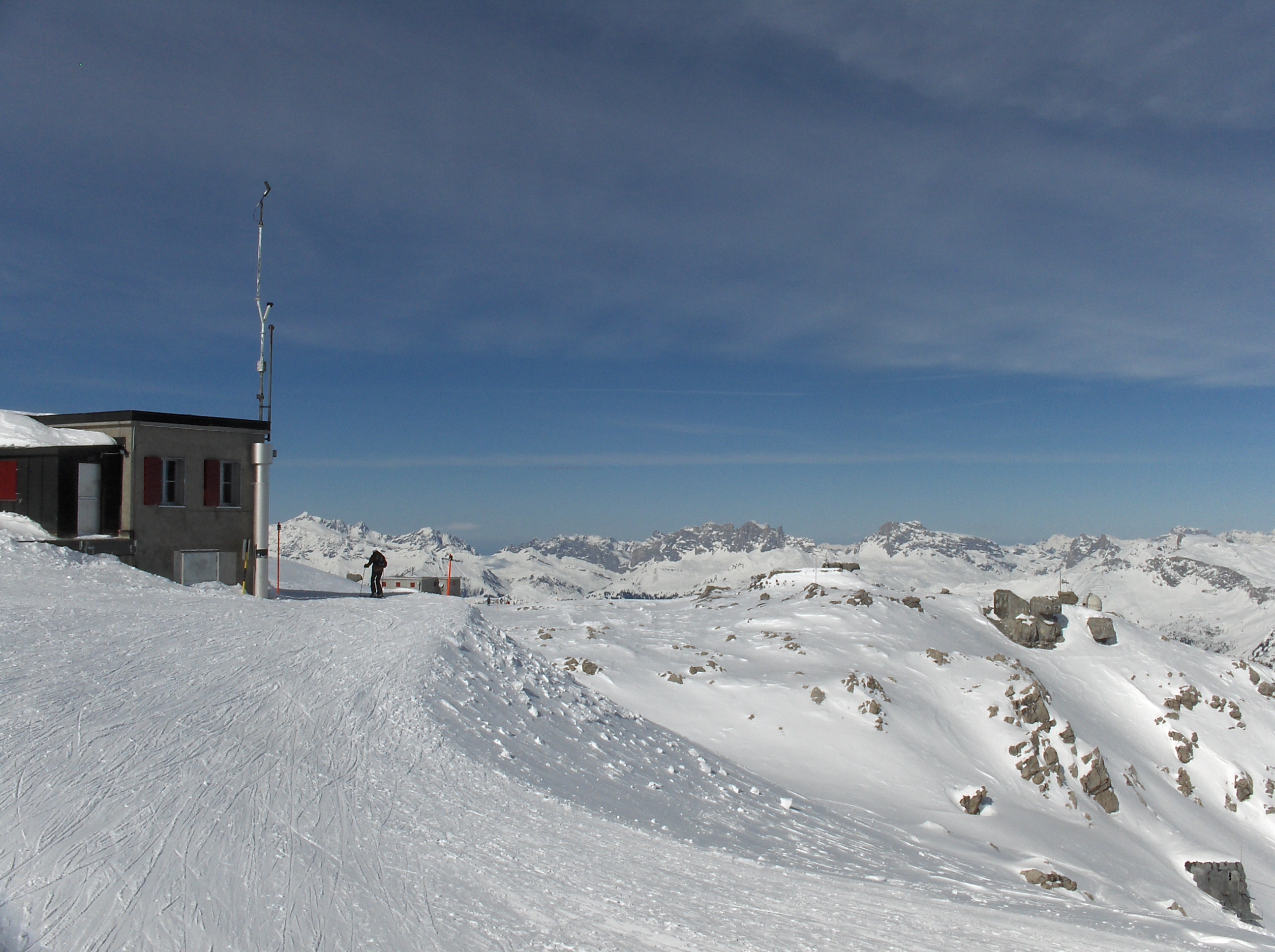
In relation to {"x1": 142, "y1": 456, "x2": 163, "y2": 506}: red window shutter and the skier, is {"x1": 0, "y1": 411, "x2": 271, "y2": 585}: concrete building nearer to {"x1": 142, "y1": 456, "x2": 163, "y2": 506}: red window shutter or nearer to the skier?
{"x1": 142, "y1": 456, "x2": 163, "y2": 506}: red window shutter

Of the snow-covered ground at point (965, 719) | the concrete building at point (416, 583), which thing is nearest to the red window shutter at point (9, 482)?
the concrete building at point (416, 583)

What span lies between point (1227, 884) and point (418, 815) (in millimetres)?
24194

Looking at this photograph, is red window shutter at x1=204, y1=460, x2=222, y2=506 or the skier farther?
the skier

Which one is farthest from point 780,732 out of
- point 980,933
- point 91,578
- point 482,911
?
point 91,578

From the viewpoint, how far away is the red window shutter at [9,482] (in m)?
24.5

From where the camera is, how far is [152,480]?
2453 centimetres

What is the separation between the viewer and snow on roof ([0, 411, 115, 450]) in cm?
2441

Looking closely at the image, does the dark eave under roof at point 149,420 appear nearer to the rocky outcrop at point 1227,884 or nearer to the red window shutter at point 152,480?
the red window shutter at point 152,480

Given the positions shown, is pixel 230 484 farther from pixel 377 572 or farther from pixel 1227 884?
pixel 1227 884

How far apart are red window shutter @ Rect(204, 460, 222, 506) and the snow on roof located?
2659 mm

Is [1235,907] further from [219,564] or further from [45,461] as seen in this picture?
[45,461]

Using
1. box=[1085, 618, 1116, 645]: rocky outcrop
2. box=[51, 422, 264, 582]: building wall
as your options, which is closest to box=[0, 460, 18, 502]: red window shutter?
box=[51, 422, 264, 582]: building wall

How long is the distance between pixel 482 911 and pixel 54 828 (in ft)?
14.2

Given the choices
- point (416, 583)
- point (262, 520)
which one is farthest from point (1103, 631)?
point (262, 520)
